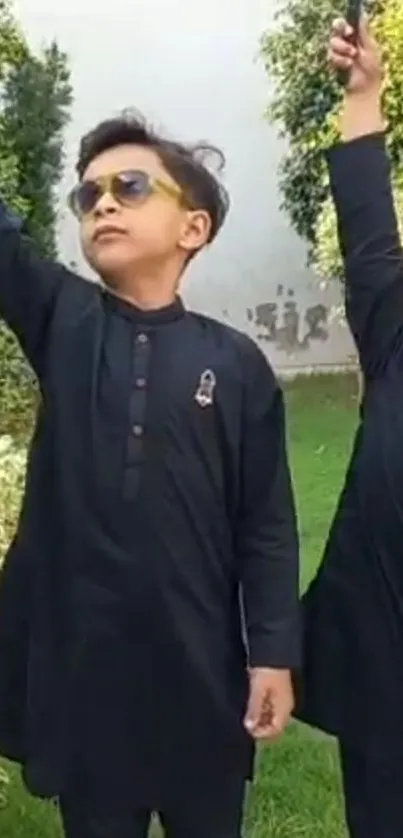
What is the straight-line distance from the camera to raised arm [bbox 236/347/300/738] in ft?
6.20

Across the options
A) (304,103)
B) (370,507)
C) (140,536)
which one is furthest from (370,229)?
(304,103)

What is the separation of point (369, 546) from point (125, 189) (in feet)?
1.70

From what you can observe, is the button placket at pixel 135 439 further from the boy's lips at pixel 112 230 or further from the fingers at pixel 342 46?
the fingers at pixel 342 46

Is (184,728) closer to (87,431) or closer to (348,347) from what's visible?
(87,431)

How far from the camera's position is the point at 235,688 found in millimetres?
1923

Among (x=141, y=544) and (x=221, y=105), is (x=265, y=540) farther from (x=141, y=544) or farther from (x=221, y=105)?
(x=221, y=105)

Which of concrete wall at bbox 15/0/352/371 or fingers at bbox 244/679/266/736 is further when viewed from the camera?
concrete wall at bbox 15/0/352/371

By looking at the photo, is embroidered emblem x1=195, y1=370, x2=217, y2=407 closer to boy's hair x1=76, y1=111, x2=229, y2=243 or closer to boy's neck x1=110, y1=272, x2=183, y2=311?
boy's neck x1=110, y1=272, x2=183, y2=311

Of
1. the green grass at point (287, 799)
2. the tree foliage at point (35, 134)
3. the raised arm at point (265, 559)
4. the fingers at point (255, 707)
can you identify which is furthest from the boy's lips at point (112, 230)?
the tree foliage at point (35, 134)

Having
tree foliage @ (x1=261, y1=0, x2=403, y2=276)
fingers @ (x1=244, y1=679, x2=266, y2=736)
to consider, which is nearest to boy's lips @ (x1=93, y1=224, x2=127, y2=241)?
fingers @ (x1=244, y1=679, x2=266, y2=736)

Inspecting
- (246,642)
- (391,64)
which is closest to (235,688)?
(246,642)

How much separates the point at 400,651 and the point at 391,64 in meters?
5.21

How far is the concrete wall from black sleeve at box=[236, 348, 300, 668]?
6.64 metres

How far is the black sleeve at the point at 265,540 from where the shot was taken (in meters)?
1.89
